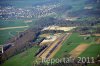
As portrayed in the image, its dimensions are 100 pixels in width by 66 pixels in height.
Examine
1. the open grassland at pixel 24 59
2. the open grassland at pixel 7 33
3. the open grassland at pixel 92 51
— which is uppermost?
the open grassland at pixel 7 33

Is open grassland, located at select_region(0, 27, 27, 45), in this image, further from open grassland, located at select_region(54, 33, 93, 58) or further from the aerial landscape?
open grassland, located at select_region(54, 33, 93, 58)

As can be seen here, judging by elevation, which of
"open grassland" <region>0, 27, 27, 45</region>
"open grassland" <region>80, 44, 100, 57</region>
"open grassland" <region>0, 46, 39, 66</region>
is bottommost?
"open grassland" <region>0, 46, 39, 66</region>

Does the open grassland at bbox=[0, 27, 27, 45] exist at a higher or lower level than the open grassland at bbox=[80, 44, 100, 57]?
higher

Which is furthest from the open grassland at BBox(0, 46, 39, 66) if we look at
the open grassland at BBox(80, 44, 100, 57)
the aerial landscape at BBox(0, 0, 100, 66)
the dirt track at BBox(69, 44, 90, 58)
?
the open grassland at BBox(80, 44, 100, 57)

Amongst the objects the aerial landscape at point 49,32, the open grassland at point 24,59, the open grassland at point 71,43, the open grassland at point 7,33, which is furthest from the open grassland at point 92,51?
the open grassland at point 7,33

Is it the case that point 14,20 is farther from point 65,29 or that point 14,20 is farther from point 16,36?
point 65,29

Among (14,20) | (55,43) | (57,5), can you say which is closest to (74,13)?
(57,5)

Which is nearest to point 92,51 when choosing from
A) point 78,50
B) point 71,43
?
point 78,50

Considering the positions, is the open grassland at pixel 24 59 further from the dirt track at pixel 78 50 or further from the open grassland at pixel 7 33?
→ the dirt track at pixel 78 50

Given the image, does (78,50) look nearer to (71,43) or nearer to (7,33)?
(71,43)
